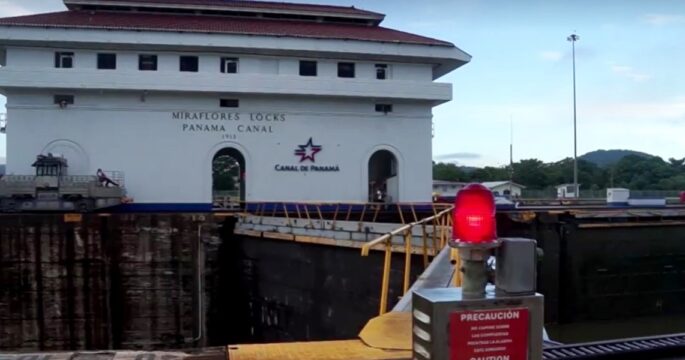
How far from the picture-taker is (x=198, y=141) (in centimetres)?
2333

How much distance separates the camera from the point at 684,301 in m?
16.6

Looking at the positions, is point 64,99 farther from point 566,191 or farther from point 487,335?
point 566,191

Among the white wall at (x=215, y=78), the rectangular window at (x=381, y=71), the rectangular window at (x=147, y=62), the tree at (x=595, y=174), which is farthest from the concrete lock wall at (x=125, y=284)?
the tree at (x=595, y=174)

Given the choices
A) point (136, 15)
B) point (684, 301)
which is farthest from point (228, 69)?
point (684, 301)

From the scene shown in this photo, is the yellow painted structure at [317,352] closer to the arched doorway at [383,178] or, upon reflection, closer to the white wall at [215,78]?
the white wall at [215,78]

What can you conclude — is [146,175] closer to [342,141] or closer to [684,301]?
[342,141]

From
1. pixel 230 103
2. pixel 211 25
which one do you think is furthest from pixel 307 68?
pixel 211 25

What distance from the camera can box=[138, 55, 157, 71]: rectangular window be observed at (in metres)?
23.6

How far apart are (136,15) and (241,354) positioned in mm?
24355

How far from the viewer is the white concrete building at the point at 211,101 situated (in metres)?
22.6

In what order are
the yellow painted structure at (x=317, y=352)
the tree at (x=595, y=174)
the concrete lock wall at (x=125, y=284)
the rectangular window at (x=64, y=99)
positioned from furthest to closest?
the tree at (x=595, y=174) → the rectangular window at (x=64, y=99) → the concrete lock wall at (x=125, y=284) → the yellow painted structure at (x=317, y=352)

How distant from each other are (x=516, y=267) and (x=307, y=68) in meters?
22.5

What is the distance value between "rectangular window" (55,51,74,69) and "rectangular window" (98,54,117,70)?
3.34 feet

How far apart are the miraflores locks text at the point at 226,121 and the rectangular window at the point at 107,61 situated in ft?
10.3
